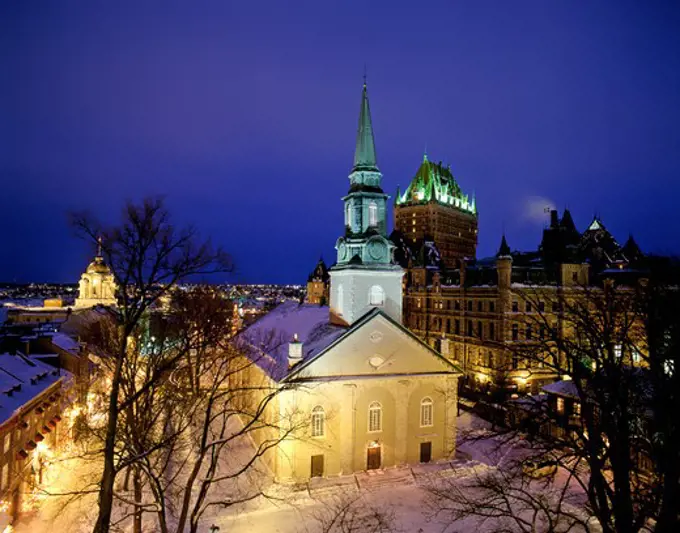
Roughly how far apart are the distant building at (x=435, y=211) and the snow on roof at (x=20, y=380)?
8827 centimetres

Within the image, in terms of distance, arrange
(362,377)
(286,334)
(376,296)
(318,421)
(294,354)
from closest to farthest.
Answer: (318,421)
(294,354)
(362,377)
(376,296)
(286,334)

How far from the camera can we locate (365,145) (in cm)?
3134

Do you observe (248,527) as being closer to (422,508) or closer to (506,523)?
(422,508)

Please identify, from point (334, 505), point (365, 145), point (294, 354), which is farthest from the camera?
point (365, 145)

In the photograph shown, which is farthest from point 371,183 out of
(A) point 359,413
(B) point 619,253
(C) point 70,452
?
(B) point 619,253

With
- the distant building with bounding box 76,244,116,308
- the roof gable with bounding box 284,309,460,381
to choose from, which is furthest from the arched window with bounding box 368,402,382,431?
the distant building with bounding box 76,244,116,308

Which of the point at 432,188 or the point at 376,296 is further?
the point at 432,188

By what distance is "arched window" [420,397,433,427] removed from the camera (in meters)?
29.2

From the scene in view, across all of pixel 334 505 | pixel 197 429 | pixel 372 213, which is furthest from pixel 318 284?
pixel 334 505

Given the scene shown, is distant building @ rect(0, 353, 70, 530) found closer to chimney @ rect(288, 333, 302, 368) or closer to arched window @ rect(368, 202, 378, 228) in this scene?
chimney @ rect(288, 333, 302, 368)

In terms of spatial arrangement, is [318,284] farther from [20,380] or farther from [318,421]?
[20,380]

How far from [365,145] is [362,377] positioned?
15.0 meters

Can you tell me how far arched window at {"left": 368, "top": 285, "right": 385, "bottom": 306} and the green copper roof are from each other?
88.9 m

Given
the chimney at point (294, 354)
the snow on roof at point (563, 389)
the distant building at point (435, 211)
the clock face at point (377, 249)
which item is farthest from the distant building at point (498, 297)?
the distant building at point (435, 211)
